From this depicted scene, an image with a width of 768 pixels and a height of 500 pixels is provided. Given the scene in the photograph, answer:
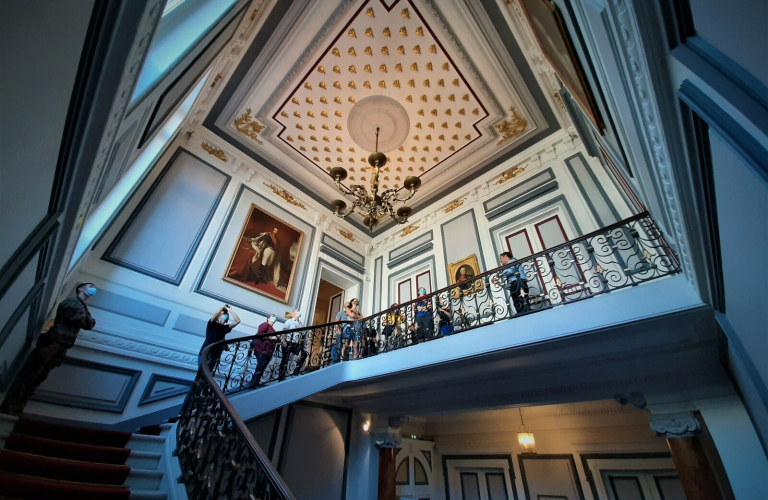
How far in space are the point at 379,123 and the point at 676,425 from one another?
6.39 meters

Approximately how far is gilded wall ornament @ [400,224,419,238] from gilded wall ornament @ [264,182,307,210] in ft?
8.99

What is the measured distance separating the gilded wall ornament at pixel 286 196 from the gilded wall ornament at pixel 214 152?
3.39ft

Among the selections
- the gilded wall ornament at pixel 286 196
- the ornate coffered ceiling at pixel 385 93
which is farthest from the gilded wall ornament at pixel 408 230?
the gilded wall ornament at pixel 286 196

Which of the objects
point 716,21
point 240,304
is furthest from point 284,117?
point 716,21

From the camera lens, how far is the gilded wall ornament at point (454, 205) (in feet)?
25.7

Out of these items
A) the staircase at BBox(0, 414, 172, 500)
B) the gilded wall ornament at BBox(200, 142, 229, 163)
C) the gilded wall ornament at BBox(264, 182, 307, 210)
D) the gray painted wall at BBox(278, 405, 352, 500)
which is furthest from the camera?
the gilded wall ornament at BBox(264, 182, 307, 210)

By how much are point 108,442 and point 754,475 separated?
17.8 ft

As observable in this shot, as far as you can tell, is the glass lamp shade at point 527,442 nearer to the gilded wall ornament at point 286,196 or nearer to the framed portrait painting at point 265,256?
the framed portrait painting at point 265,256

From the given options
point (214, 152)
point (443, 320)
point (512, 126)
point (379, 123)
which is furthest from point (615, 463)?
point (214, 152)

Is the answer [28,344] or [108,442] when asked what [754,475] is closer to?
[108,442]

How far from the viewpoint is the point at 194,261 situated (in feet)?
18.8

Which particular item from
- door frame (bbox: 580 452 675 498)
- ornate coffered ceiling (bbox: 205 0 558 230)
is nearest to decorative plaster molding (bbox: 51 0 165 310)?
ornate coffered ceiling (bbox: 205 0 558 230)

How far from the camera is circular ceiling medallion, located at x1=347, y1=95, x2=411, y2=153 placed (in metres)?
6.29

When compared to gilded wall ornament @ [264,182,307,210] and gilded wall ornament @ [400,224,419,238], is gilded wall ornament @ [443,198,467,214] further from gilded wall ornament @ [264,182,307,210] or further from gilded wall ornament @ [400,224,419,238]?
gilded wall ornament @ [264,182,307,210]
